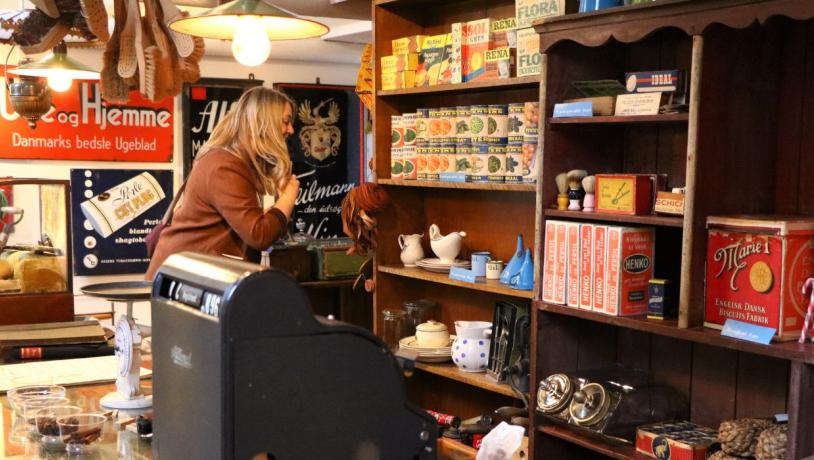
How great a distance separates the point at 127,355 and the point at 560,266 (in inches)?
54.9

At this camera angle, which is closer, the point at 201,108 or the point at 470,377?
the point at 470,377

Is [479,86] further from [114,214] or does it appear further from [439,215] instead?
[114,214]

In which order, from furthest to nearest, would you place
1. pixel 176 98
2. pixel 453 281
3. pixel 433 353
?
pixel 176 98 → pixel 433 353 → pixel 453 281

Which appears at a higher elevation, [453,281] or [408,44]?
[408,44]

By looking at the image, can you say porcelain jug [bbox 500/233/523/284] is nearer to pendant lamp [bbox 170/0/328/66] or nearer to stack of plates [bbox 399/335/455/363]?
stack of plates [bbox 399/335/455/363]

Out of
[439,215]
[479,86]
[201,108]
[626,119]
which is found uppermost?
[201,108]

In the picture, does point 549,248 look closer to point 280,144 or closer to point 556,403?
point 556,403

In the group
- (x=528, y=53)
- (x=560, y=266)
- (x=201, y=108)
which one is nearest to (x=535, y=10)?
(x=528, y=53)

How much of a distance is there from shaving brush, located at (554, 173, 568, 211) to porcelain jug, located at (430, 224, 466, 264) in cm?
87

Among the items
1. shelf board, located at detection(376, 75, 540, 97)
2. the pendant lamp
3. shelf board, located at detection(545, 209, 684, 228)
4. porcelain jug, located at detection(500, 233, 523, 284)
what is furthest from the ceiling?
shelf board, located at detection(545, 209, 684, 228)

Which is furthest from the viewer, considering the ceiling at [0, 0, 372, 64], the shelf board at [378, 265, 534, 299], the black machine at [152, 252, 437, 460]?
the ceiling at [0, 0, 372, 64]

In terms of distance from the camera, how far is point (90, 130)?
654 centimetres

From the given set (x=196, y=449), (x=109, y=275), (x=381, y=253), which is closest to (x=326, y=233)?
(x=109, y=275)

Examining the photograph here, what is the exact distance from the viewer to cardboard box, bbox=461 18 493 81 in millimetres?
3354
